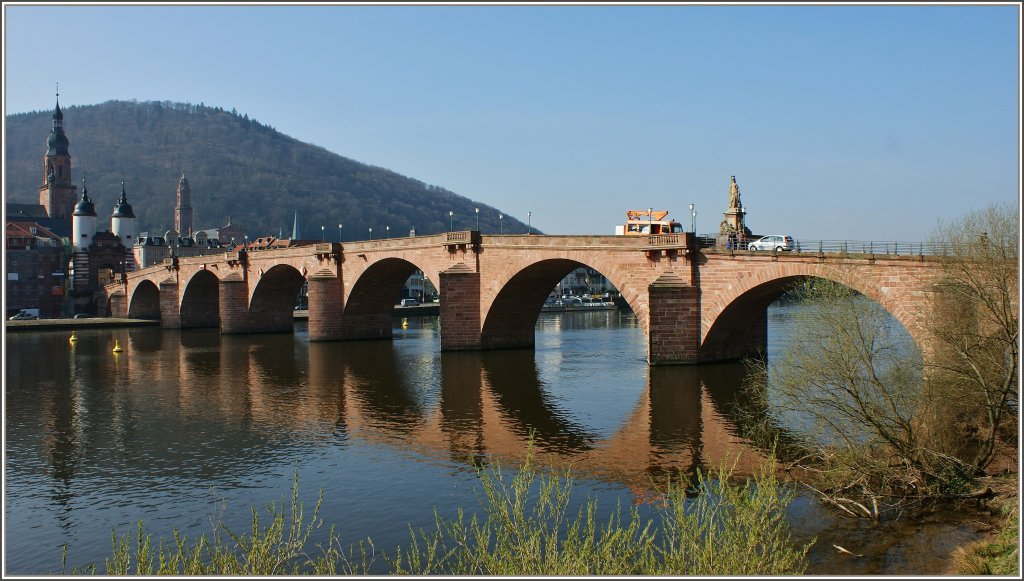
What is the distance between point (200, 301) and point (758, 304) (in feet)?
196

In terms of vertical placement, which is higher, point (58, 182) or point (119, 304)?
point (58, 182)

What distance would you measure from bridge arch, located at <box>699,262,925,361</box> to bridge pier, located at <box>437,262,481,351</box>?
552 inches

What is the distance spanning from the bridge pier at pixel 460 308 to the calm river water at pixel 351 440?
950 millimetres

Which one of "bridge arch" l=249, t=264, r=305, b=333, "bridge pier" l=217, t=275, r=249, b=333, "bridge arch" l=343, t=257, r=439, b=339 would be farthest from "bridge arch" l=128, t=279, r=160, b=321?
"bridge arch" l=343, t=257, r=439, b=339

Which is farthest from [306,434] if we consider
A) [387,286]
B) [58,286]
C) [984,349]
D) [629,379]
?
[58,286]

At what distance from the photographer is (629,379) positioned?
36.2 metres

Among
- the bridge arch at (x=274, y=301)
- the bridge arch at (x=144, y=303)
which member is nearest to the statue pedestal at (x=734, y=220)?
the bridge arch at (x=274, y=301)

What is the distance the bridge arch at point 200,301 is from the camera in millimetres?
80250

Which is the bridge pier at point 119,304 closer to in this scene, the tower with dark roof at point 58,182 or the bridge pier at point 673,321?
the tower with dark roof at point 58,182

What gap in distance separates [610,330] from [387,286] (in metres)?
19.8

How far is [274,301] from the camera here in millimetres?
70938

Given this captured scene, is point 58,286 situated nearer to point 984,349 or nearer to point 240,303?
point 240,303

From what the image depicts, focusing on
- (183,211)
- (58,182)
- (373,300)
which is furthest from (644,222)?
(183,211)

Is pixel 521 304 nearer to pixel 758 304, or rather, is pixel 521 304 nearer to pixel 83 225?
pixel 758 304
